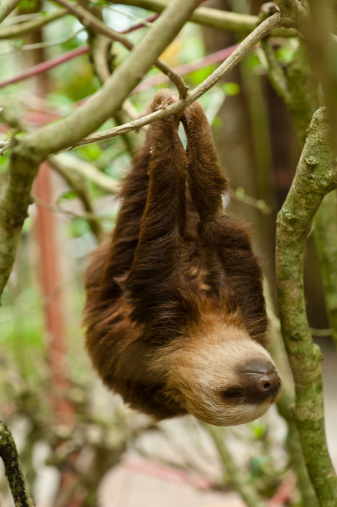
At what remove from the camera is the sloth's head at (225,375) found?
1.80m

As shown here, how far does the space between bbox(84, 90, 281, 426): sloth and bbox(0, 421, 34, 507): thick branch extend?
0.61 metres

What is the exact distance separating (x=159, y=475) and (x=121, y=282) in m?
3.00

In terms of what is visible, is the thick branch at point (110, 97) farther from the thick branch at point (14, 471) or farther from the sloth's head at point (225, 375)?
the sloth's head at point (225, 375)

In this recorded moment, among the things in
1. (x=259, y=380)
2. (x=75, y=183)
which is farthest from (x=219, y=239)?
(x=75, y=183)

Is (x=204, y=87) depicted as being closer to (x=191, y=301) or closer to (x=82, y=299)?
(x=191, y=301)

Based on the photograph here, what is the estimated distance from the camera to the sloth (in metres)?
1.81

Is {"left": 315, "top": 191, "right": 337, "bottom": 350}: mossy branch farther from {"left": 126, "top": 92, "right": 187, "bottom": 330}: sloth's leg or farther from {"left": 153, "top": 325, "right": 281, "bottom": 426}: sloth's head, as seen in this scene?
{"left": 126, "top": 92, "right": 187, "bottom": 330}: sloth's leg

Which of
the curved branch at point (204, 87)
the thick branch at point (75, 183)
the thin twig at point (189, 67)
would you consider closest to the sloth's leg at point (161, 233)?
the curved branch at point (204, 87)

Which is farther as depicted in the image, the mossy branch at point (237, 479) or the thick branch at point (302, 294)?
the mossy branch at point (237, 479)

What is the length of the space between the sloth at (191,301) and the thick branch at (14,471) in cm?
61

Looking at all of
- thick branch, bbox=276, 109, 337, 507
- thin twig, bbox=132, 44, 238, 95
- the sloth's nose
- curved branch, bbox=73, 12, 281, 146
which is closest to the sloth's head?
the sloth's nose

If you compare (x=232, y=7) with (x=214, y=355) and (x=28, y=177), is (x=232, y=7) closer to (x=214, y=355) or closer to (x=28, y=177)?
(x=214, y=355)

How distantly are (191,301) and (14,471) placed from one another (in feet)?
2.44

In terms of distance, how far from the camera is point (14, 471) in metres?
1.46
